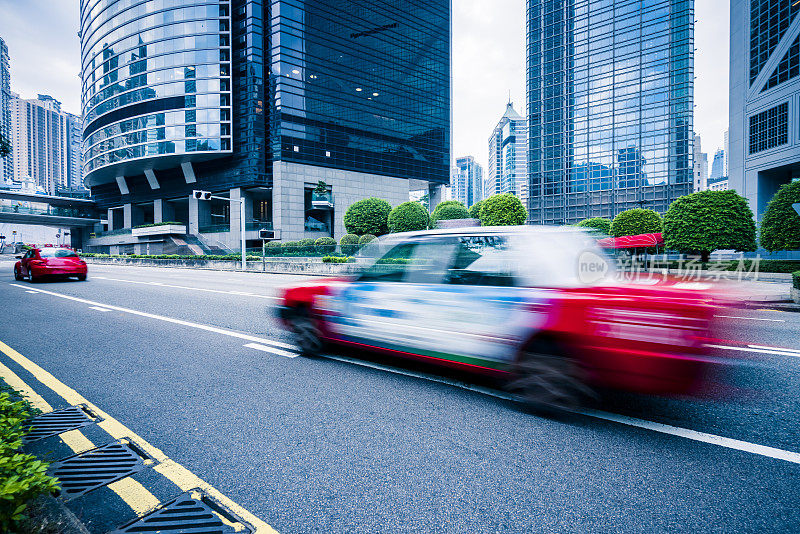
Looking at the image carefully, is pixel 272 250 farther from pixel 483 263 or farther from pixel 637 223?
pixel 637 223

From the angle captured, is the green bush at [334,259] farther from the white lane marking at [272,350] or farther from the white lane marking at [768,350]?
the white lane marking at [768,350]

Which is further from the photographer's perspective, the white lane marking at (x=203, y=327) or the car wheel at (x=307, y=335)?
the white lane marking at (x=203, y=327)

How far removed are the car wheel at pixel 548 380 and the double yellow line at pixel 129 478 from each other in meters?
2.29

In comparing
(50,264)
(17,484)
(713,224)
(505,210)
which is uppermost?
(505,210)

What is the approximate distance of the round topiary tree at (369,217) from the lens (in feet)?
146

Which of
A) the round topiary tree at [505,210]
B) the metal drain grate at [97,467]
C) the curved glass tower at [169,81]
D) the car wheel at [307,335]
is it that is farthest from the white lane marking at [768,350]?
the curved glass tower at [169,81]

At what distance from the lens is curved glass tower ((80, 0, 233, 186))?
4647 cm

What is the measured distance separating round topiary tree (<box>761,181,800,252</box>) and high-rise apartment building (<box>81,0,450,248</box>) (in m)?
43.5

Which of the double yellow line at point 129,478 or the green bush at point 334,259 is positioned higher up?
the green bush at point 334,259

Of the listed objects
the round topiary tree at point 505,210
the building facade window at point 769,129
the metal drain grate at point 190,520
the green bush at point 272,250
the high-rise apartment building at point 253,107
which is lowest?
the metal drain grate at point 190,520

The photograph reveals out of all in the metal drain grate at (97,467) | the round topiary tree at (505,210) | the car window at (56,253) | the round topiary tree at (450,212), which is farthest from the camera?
the round topiary tree at (505,210)

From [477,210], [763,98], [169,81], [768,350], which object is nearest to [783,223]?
[763,98]

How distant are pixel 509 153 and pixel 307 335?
160 meters

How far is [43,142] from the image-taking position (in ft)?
506
